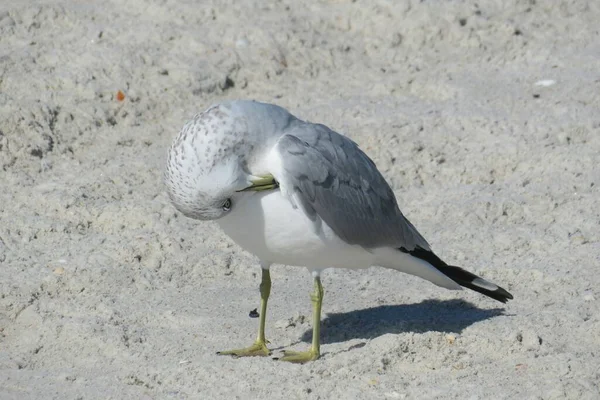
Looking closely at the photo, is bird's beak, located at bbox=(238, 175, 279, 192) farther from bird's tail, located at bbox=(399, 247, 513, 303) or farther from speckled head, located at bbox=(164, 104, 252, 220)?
bird's tail, located at bbox=(399, 247, 513, 303)

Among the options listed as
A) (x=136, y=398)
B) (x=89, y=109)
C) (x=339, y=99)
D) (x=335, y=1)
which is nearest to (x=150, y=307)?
(x=136, y=398)

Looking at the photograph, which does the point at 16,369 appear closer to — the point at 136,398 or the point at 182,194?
the point at 136,398

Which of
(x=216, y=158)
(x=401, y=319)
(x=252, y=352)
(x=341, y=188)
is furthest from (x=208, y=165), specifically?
(x=401, y=319)

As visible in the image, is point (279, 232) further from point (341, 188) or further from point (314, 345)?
point (314, 345)

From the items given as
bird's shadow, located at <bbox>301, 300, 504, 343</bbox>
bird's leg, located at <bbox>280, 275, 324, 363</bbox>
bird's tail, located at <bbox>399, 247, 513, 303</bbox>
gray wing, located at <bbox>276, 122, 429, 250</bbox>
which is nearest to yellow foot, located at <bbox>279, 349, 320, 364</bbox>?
bird's leg, located at <bbox>280, 275, 324, 363</bbox>

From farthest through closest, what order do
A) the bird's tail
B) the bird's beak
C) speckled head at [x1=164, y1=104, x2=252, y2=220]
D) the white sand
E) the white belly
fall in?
the bird's tail < the white sand < the white belly < the bird's beak < speckled head at [x1=164, y1=104, x2=252, y2=220]

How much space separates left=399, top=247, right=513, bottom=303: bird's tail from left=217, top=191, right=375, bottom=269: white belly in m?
0.56

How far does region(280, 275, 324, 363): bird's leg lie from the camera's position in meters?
4.95

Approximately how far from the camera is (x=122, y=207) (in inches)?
251

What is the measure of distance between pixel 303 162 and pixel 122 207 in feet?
6.56

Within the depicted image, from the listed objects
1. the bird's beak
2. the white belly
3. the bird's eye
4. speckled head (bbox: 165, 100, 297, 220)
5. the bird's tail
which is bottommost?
the bird's tail

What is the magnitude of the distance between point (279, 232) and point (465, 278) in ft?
3.84

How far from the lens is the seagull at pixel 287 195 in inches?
175

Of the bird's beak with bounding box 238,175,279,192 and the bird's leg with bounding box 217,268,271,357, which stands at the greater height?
the bird's beak with bounding box 238,175,279,192
